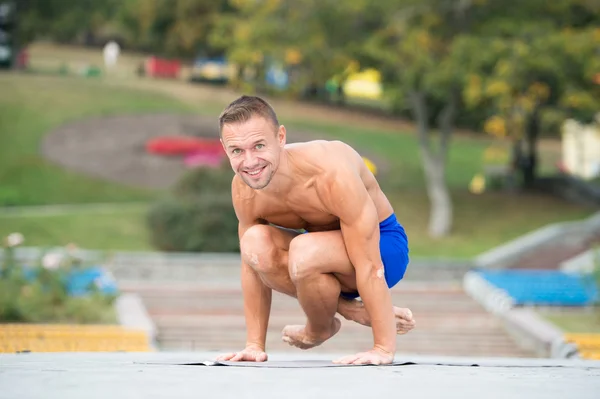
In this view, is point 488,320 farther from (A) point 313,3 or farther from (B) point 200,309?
(A) point 313,3

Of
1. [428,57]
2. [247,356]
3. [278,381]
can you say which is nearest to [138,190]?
[428,57]

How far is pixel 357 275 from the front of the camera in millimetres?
6539

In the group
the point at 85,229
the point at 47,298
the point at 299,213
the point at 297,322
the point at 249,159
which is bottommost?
the point at 85,229

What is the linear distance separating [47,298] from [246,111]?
1136 centimetres

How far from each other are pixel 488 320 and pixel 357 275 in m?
13.5

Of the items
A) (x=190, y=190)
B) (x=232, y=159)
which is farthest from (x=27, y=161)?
(x=232, y=159)

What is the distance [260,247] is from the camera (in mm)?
6570

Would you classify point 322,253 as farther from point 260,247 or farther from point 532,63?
point 532,63

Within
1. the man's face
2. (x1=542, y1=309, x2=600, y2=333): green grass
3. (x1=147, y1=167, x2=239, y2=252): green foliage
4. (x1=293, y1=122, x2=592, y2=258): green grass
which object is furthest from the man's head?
(x1=293, y1=122, x2=592, y2=258): green grass

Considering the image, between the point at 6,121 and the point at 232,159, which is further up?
the point at 232,159

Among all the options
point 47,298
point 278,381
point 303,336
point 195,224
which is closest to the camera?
point 278,381

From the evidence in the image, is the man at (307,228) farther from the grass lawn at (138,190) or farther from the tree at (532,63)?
the tree at (532,63)

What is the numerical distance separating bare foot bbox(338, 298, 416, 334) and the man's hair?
4.05ft

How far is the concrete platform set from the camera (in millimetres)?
4586
